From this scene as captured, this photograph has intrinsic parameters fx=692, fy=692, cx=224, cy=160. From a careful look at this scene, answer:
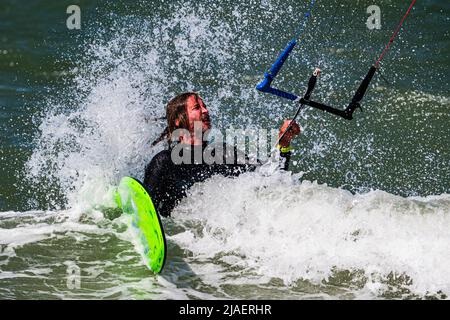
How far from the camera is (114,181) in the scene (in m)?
6.29

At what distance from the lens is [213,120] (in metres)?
8.06

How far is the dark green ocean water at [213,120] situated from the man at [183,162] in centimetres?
17

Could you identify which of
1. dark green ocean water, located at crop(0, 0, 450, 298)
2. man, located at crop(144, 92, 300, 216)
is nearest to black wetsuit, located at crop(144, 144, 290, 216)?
man, located at crop(144, 92, 300, 216)

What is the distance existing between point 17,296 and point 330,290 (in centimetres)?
201

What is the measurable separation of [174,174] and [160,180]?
0.43 ft

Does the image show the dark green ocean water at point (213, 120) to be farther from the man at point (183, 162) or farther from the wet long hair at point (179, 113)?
the wet long hair at point (179, 113)

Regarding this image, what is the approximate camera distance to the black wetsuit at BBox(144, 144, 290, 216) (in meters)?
5.38

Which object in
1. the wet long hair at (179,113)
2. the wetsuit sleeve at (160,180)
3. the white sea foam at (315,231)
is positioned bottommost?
the white sea foam at (315,231)

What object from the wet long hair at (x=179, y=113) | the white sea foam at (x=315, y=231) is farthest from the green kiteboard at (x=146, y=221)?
the wet long hair at (x=179, y=113)

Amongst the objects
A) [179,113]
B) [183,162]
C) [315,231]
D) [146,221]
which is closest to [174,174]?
[183,162]

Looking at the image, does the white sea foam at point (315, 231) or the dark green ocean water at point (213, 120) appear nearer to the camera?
the white sea foam at point (315, 231)

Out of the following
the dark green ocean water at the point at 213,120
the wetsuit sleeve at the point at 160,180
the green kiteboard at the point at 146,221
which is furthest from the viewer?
the wetsuit sleeve at the point at 160,180

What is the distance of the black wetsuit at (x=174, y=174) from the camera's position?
5.38m
